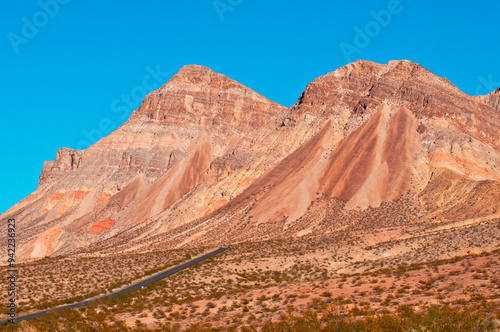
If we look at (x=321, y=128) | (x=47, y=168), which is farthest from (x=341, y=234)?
(x=47, y=168)

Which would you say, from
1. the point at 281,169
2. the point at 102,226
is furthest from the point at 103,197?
the point at 281,169

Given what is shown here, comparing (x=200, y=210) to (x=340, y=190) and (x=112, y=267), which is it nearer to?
(x=340, y=190)

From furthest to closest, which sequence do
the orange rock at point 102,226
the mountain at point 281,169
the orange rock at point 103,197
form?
1. the orange rock at point 103,197
2. the orange rock at point 102,226
3. the mountain at point 281,169

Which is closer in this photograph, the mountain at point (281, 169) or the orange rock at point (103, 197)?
the mountain at point (281, 169)

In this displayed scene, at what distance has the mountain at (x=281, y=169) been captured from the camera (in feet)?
281

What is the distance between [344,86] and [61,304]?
298 ft

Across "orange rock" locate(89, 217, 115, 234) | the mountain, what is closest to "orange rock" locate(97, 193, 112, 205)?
the mountain

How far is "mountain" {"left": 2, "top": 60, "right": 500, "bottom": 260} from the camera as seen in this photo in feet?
281

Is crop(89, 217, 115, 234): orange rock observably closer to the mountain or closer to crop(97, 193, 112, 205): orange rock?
the mountain

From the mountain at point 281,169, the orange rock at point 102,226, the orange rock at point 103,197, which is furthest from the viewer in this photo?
the orange rock at point 103,197

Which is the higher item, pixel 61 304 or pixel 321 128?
pixel 321 128

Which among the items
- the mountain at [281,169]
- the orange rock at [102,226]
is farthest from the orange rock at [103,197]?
the orange rock at [102,226]

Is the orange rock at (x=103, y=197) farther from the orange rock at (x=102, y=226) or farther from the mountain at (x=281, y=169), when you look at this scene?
the orange rock at (x=102, y=226)

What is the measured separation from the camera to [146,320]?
95.5 ft
